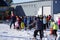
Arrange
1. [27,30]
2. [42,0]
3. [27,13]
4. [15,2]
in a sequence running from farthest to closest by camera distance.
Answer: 1. [15,2]
2. [27,13]
3. [42,0]
4. [27,30]

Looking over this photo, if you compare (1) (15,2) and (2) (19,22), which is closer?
(2) (19,22)

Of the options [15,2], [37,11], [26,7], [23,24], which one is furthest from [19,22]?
[15,2]

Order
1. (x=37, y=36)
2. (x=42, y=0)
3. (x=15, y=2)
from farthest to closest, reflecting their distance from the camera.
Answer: (x=15, y=2) → (x=42, y=0) → (x=37, y=36)

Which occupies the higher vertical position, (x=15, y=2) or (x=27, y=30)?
(x=15, y=2)

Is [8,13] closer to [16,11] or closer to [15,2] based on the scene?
[16,11]

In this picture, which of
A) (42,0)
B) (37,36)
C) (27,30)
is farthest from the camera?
(42,0)

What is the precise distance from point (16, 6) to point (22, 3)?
106cm

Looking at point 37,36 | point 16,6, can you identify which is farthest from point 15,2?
point 37,36

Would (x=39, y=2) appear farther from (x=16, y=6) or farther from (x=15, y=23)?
(x=15, y=23)

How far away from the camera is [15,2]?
3819 cm

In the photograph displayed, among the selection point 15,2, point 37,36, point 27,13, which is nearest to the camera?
point 37,36

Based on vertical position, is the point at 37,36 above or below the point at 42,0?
below

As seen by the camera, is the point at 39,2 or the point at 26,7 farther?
the point at 26,7

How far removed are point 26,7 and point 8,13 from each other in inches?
114
